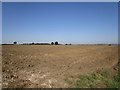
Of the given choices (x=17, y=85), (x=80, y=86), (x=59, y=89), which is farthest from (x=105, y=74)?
(x=17, y=85)

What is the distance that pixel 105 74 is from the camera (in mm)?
7570

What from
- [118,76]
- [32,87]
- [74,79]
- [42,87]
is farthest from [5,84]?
[118,76]

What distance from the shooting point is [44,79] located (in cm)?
606

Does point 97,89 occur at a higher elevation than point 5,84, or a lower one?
lower

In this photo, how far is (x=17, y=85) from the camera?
5.36m

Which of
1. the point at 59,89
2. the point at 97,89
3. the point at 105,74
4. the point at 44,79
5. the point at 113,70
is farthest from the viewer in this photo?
the point at 113,70

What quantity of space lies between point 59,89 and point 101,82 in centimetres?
250

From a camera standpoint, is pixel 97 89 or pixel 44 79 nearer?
pixel 97 89

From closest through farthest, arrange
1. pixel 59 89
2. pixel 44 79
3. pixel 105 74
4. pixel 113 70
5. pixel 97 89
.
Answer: pixel 59 89 < pixel 97 89 < pixel 44 79 < pixel 105 74 < pixel 113 70

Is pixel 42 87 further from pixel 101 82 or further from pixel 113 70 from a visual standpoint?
pixel 113 70

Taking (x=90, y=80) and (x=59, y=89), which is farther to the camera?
(x=90, y=80)

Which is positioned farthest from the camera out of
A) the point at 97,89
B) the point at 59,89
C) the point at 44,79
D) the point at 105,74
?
the point at 105,74

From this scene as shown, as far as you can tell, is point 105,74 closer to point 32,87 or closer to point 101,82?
point 101,82

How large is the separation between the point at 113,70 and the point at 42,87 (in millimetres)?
5617
